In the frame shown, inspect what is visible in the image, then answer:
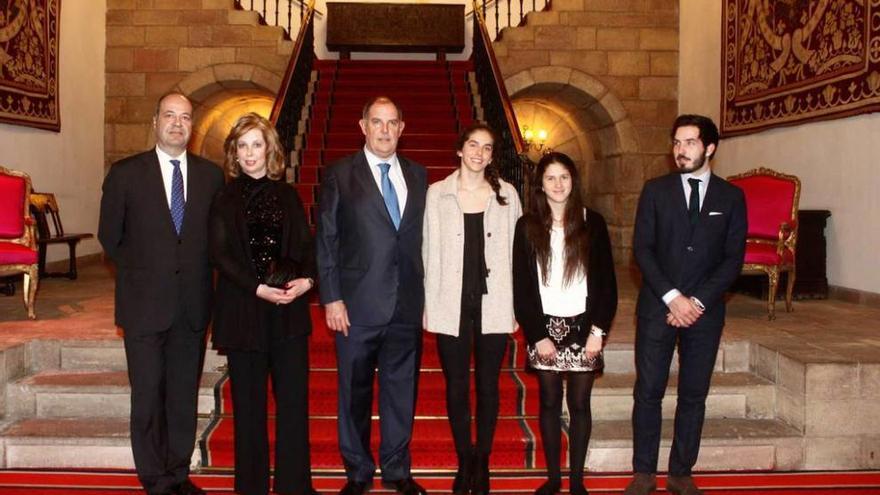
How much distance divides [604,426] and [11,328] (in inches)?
132

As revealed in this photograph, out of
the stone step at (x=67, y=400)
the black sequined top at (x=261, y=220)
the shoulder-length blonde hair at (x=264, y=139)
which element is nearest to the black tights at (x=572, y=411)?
the black sequined top at (x=261, y=220)

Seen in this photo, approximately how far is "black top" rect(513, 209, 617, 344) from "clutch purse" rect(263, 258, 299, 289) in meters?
0.83

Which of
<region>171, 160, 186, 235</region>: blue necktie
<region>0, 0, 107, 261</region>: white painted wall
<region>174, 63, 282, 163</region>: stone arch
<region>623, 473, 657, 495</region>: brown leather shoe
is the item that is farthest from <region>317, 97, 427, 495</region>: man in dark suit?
<region>174, 63, 282, 163</region>: stone arch

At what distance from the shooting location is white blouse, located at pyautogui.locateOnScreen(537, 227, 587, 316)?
2.91 metres

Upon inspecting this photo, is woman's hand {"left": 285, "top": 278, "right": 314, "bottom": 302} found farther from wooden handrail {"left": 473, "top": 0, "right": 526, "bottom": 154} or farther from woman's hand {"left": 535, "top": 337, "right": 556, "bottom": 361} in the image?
wooden handrail {"left": 473, "top": 0, "right": 526, "bottom": 154}

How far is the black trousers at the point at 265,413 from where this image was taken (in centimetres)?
288

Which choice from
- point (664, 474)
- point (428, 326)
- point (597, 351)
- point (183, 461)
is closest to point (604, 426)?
point (664, 474)

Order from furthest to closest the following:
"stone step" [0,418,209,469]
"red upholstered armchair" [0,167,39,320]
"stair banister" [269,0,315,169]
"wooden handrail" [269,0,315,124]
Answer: "stair banister" [269,0,315,169]
"wooden handrail" [269,0,315,124]
"red upholstered armchair" [0,167,39,320]
"stone step" [0,418,209,469]

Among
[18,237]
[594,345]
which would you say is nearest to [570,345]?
[594,345]

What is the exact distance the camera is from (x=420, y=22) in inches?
413

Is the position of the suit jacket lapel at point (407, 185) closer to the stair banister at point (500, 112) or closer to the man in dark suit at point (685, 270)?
the man in dark suit at point (685, 270)

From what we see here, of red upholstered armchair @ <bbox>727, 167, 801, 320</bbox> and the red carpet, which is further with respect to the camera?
red upholstered armchair @ <bbox>727, 167, 801, 320</bbox>

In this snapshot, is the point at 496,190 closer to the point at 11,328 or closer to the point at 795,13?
the point at 11,328

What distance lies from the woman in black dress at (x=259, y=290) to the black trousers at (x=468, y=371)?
0.55 meters
